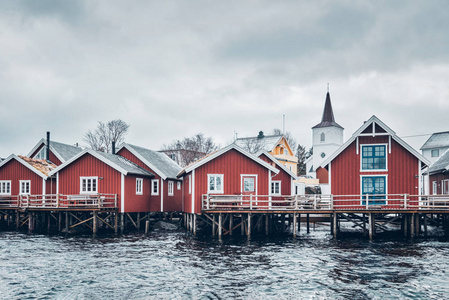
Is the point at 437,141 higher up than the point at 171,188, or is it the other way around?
the point at 437,141

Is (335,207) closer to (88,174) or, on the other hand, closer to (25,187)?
(88,174)

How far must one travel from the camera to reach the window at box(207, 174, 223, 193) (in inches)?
1252

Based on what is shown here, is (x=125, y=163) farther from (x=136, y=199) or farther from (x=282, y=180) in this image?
(x=282, y=180)

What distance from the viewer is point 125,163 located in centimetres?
3747

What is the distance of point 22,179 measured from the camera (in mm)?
38250

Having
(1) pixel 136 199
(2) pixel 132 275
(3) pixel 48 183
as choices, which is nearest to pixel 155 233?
(1) pixel 136 199

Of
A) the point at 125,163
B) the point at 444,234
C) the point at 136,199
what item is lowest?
the point at 444,234

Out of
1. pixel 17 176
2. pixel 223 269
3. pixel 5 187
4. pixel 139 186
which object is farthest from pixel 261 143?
pixel 223 269

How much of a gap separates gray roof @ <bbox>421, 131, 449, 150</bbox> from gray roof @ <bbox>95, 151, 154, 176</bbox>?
198ft

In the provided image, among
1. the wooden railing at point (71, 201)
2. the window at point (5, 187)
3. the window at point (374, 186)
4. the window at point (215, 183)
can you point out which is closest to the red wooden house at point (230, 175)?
the window at point (215, 183)

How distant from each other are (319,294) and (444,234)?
70.7 ft

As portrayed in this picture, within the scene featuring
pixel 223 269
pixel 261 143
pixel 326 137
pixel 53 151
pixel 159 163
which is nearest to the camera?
pixel 223 269

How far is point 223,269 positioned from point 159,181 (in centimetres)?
2051

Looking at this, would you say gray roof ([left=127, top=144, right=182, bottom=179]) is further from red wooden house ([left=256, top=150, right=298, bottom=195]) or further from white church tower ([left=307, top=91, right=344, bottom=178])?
white church tower ([left=307, top=91, right=344, bottom=178])
